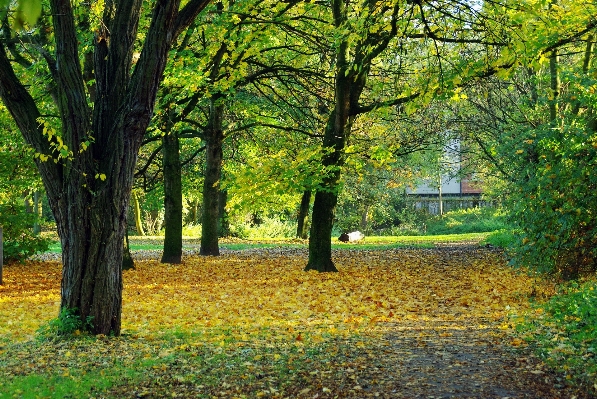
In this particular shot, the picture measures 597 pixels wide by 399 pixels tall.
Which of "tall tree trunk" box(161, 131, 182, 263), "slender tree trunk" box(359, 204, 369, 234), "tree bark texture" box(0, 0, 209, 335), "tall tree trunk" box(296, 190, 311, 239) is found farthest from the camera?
"slender tree trunk" box(359, 204, 369, 234)

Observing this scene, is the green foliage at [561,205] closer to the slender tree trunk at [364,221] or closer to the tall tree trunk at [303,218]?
the tall tree trunk at [303,218]

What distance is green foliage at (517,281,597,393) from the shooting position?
6336 mm

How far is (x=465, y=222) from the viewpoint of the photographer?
40.3 meters

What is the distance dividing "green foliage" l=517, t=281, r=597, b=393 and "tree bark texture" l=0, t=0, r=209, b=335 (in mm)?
4845

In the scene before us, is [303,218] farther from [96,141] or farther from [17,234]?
[96,141]

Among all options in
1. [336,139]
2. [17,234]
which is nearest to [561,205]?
[336,139]

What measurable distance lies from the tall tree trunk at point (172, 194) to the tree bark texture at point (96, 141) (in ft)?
33.9

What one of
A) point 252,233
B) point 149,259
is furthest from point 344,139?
point 252,233

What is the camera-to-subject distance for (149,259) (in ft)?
68.3

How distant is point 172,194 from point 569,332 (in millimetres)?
12780

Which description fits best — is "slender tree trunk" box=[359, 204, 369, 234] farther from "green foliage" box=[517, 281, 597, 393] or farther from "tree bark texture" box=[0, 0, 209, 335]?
"tree bark texture" box=[0, 0, 209, 335]

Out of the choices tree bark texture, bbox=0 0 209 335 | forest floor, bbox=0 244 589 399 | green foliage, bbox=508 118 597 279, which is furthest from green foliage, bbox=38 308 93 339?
green foliage, bbox=508 118 597 279

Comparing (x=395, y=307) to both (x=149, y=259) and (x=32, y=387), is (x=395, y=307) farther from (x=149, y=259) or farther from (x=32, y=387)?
(x=149, y=259)

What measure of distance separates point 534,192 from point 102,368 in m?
7.20
